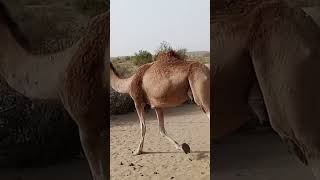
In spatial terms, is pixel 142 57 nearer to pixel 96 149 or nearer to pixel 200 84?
pixel 200 84

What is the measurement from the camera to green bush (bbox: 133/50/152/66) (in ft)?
9.36

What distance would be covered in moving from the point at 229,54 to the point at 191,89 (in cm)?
37

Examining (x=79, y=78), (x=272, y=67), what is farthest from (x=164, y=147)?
(x=272, y=67)

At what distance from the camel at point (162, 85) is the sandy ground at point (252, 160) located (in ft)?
0.84

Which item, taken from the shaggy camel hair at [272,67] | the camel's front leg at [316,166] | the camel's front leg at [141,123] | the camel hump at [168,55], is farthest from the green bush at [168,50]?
the camel's front leg at [316,166]

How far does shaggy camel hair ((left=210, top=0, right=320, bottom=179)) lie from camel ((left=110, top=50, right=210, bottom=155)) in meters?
0.20

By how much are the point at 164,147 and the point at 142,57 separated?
65cm

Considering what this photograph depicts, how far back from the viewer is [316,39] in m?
2.53

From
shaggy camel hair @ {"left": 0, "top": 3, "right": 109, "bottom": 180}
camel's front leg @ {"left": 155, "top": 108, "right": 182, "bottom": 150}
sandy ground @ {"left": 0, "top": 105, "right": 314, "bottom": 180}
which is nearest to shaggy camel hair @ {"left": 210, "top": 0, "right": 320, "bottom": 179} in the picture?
sandy ground @ {"left": 0, "top": 105, "right": 314, "bottom": 180}

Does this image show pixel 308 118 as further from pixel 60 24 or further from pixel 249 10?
pixel 60 24

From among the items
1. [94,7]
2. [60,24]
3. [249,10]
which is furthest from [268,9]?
[60,24]

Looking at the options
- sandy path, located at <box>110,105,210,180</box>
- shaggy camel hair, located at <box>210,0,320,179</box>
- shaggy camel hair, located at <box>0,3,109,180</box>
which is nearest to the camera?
shaggy camel hair, located at <box>210,0,320,179</box>

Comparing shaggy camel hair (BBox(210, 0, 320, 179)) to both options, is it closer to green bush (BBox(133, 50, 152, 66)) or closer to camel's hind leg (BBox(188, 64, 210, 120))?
camel's hind leg (BBox(188, 64, 210, 120))

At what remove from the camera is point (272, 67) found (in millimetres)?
2594
